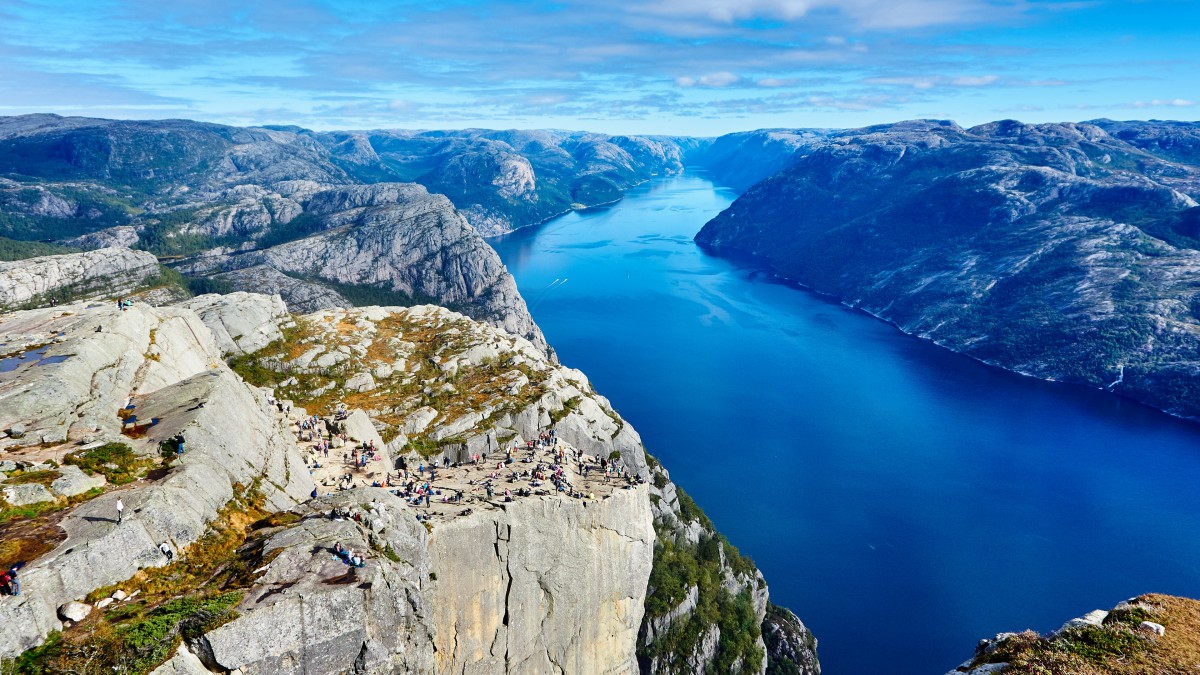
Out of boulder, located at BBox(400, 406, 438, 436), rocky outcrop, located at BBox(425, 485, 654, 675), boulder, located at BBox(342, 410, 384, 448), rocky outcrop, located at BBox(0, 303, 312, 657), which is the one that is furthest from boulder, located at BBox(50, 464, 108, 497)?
boulder, located at BBox(400, 406, 438, 436)

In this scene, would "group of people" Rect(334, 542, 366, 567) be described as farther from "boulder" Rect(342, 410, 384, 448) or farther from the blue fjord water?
the blue fjord water

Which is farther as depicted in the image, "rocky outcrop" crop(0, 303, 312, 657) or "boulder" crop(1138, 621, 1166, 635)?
"boulder" crop(1138, 621, 1166, 635)

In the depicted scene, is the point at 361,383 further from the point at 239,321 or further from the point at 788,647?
the point at 788,647

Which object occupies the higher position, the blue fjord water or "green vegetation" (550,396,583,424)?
"green vegetation" (550,396,583,424)

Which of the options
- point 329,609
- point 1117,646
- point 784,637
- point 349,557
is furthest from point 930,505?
point 329,609

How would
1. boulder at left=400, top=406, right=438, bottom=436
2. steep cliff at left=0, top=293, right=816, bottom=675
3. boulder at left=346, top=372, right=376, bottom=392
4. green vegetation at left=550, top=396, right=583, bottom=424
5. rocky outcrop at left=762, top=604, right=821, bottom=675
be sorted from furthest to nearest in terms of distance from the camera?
rocky outcrop at left=762, top=604, right=821, bottom=675 → boulder at left=346, top=372, right=376, bottom=392 → green vegetation at left=550, top=396, right=583, bottom=424 → boulder at left=400, top=406, right=438, bottom=436 → steep cliff at left=0, top=293, right=816, bottom=675

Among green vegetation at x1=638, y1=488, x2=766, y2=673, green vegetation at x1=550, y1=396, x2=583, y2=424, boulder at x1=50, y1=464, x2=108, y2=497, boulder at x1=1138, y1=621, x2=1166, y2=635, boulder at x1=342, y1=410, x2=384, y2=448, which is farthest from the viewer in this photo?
green vegetation at x1=638, y1=488, x2=766, y2=673

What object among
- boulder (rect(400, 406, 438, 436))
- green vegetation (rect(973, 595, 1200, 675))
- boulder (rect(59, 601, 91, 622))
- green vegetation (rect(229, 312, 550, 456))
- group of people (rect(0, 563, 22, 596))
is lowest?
boulder (rect(400, 406, 438, 436))
